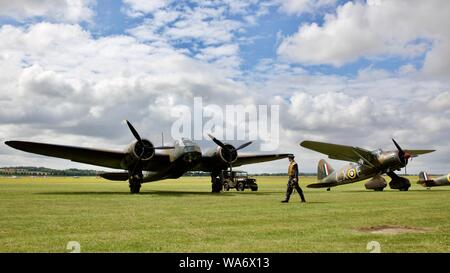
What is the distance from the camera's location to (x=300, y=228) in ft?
29.3

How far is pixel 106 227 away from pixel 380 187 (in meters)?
25.6

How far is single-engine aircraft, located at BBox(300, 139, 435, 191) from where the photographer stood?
3041 centimetres

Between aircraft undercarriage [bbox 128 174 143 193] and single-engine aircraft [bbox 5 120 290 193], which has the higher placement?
single-engine aircraft [bbox 5 120 290 193]

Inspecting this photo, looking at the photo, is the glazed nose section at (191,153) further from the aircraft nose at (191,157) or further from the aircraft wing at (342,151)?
the aircraft wing at (342,151)

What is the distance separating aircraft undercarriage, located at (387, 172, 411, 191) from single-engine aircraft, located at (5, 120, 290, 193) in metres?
11.5

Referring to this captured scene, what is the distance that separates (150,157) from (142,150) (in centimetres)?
61

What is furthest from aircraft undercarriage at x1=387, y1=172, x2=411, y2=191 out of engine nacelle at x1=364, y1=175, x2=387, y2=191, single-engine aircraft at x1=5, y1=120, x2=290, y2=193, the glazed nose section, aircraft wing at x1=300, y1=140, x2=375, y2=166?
the glazed nose section

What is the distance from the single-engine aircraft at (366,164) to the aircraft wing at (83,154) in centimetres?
1142

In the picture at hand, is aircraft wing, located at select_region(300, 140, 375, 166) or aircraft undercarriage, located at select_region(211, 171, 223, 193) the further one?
aircraft wing, located at select_region(300, 140, 375, 166)

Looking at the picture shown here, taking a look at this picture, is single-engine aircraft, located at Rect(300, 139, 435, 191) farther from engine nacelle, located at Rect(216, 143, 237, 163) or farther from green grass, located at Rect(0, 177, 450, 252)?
green grass, located at Rect(0, 177, 450, 252)

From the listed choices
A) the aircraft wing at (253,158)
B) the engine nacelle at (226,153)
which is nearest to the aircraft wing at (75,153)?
the engine nacelle at (226,153)

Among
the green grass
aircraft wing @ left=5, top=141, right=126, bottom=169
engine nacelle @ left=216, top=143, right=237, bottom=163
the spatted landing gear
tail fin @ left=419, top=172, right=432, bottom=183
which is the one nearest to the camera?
the green grass
